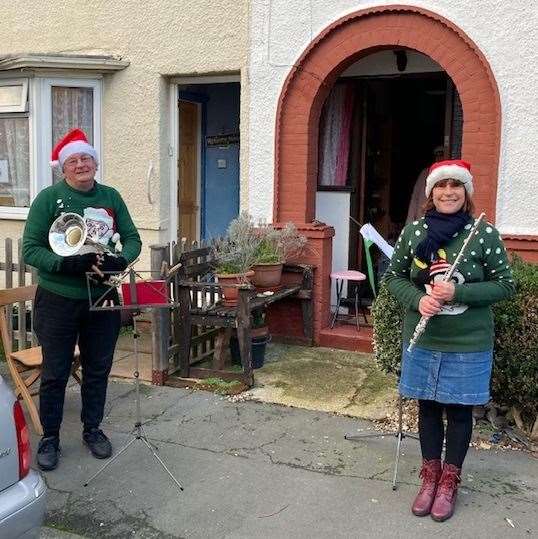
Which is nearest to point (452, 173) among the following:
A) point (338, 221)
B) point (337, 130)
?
point (338, 221)

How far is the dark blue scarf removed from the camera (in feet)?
11.6

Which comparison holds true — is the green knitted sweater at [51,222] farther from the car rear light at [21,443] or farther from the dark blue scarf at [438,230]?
the dark blue scarf at [438,230]

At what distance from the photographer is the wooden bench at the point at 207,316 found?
18.7ft

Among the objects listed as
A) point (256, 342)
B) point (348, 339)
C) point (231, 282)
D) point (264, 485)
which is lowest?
point (264, 485)

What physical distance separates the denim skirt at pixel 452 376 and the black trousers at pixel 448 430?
7 cm

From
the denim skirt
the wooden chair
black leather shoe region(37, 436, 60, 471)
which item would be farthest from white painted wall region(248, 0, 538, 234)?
black leather shoe region(37, 436, 60, 471)

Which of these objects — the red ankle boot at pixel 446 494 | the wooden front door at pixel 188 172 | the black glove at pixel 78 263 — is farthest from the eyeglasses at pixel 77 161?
the wooden front door at pixel 188 172

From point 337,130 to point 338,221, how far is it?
3.26ft

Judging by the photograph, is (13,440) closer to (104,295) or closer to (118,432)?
(104,295)

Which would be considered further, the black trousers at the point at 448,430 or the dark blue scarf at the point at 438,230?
the black trousers at the point at 448,430

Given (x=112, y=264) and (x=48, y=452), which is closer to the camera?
(x=112, y=264)

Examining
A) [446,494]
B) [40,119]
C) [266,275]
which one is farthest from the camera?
[40,119]

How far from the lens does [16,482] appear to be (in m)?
2.77

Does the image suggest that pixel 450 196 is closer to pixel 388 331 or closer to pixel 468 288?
pixel 468 288
